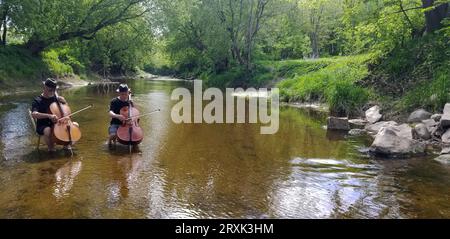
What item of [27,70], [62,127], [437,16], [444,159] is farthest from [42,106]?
[27,70]

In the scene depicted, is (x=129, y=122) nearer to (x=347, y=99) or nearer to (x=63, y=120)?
(x=63, y=120)

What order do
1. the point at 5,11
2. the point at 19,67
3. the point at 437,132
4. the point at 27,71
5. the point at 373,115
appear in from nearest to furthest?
the point at 437,132 → the point at 373,115 → the point at 5,11 → the point at 19,67 → the point at 27,71

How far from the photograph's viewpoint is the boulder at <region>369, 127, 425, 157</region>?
909 centimetres

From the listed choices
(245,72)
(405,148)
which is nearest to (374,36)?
(405,148)

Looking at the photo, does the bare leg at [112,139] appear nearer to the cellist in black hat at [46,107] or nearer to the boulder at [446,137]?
the cellist in black hat at [46,107]

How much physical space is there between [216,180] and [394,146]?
457 centimetres

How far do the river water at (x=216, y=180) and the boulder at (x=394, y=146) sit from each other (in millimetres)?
368

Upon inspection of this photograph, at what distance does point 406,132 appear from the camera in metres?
10.5

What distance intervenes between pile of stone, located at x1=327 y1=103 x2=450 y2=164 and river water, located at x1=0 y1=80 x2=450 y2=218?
0.42m

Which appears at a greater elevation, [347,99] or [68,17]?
[68,17]

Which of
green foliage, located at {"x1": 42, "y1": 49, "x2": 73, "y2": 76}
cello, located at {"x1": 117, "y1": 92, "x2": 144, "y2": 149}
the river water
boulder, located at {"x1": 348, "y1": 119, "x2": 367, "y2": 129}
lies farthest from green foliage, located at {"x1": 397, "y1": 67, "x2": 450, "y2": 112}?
green foliage, located at {"x1": 42, "y1": 49, "x2": 73, "y2": 76}

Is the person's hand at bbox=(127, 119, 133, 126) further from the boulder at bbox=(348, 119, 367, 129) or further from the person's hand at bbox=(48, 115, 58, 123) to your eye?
the boulder at bbox=(348, 119, 367, 129)

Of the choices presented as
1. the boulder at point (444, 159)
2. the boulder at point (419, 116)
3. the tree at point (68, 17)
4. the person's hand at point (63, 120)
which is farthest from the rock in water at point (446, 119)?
the tree at point (68, 17)

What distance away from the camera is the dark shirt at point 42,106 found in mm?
8577
